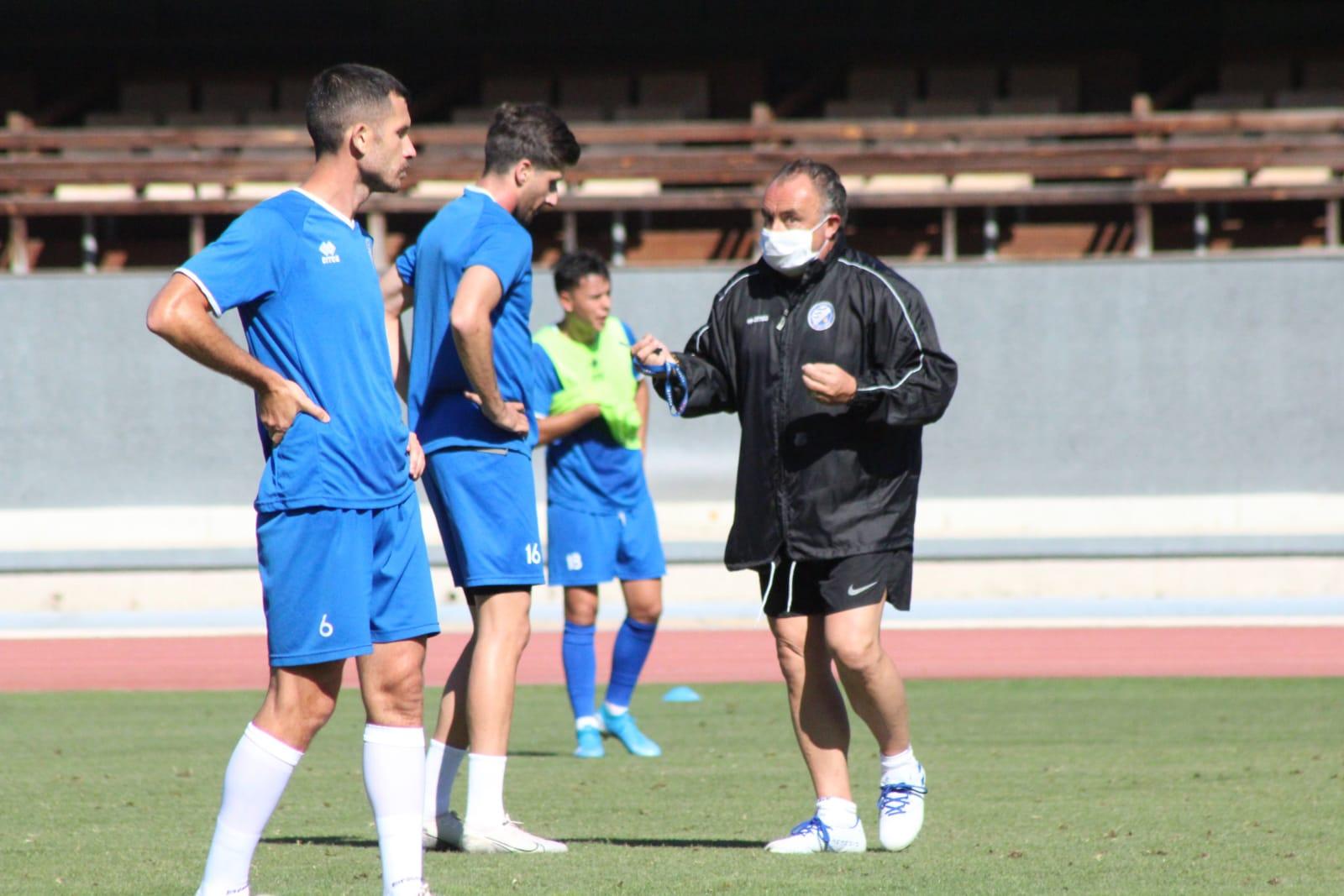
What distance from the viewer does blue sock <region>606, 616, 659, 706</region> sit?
7676 mm

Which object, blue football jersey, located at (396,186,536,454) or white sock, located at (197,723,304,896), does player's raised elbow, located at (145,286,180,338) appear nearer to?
white sock, located at (197,723,304,896)


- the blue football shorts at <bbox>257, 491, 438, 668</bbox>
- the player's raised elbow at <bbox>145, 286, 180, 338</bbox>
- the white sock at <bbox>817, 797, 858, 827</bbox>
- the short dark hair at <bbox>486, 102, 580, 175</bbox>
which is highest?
the short dark hair at <bbox>486, 102, 580, 175</bbox>

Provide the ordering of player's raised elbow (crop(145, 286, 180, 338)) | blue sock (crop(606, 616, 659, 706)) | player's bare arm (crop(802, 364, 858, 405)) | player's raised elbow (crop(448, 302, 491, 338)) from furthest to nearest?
blue sock (crop(606, 616, 659, 706))
player's raised elbow (crop(448, 302, 491, 338))
player's bare arm (crop(802, 364, 858, 405))
player's raised elbow (crop(145, 286, 180, 338))

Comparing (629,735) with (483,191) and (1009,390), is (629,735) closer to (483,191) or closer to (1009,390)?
(483,191)

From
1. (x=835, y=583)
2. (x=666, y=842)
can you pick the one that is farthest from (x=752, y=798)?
(x=835, y=583)

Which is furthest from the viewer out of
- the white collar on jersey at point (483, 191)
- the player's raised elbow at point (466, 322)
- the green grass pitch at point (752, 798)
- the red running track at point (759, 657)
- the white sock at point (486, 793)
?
the red running track at point (759, 657)

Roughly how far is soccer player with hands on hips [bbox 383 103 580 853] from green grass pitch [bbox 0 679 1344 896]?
10.9 inches

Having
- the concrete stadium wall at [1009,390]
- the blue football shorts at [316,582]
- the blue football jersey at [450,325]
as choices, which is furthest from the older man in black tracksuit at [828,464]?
the concrete stadium wall at [1009,390]

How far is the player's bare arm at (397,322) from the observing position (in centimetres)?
489

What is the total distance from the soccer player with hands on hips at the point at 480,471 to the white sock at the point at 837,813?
0.77m

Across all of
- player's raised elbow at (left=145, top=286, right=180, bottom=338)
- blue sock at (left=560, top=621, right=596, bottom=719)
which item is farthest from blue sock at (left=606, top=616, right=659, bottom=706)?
player's raised elbow at (left=145, top=286, right=180, bottom=338)

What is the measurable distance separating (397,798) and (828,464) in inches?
63.6

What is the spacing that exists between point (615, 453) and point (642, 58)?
18.3 meters

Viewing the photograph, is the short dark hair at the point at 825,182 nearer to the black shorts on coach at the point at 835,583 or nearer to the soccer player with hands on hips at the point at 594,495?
the black shorts on coach at the point at 835,583
